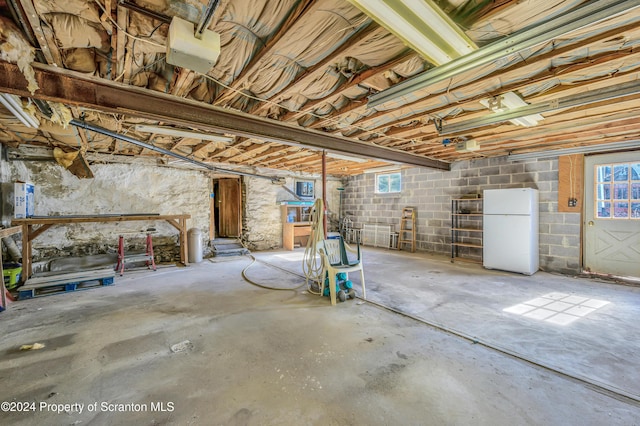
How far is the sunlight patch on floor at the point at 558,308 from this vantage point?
121 inches

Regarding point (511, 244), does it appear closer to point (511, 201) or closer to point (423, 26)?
point (511, 201)

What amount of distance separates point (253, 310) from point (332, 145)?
263 cm

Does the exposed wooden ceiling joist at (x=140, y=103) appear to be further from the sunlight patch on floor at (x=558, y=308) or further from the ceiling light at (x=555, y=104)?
the sunlight patch on floor at (x=558, y=308)

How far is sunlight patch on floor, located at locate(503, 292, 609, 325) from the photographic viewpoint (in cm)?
309

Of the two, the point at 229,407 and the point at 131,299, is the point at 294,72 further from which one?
the point at 131,299

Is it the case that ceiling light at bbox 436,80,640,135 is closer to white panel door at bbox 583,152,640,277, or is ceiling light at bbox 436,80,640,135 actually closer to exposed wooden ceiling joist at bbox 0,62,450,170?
exposed wooden ceiling joist at bbox 0,62,450,170

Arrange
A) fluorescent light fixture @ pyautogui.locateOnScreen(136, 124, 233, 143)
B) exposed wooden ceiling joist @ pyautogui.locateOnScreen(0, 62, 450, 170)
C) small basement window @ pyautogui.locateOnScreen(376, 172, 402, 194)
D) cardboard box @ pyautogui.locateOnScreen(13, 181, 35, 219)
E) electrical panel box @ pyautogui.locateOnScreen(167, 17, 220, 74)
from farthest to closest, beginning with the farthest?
1. small basement window @ pyautogui.locateOnScreen(376, 172, 402, 194)
2. cardboard box @ pyautogui.locateOnScreen(13, 181, 35, 219)
3. fluorescent light fixture @ pyautogui.locateOnScreen(136, 124, 233, 143)
4. exposed wooden ceiling joist @ pyautogui.locateOnScreen(0, 62, 450, 170)
5. electrical panel box @ pyautogui.locateOnScreen(167, 17, 220, 74)

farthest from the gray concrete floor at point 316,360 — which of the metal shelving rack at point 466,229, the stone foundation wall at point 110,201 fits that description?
the metal shelving rack at point 466,229

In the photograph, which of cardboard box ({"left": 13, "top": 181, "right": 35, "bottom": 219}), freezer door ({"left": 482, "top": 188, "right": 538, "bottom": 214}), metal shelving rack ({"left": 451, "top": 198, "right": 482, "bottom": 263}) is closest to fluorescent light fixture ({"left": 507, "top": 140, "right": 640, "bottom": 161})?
freezer door ({"left": 482, "top": 188, "right": 538, "bottom": 214})

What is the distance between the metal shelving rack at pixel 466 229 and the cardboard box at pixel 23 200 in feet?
26.7

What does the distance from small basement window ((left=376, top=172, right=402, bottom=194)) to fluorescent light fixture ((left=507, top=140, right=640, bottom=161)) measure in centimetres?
291

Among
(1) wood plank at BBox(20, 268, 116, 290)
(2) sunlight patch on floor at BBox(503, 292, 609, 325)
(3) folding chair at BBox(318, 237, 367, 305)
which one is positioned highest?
(3) folding chair at BBox(318, 237, 367, 305)

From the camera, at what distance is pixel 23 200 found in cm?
450

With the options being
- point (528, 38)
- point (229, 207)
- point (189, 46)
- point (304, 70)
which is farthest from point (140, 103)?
point (229, 207)
